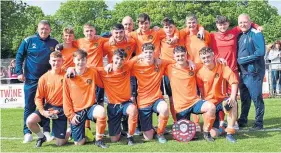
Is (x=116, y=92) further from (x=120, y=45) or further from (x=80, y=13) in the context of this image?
(x=80, y=13)

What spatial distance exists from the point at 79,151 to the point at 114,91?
1.29m

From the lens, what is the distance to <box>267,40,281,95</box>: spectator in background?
15258mm

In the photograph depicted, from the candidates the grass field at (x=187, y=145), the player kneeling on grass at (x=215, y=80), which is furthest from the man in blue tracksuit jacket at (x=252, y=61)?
the player kneeling on grass at (x=215, y=80)

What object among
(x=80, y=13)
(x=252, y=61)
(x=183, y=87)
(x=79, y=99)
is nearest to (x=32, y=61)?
(x=79, y=99)

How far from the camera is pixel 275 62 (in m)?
15.7

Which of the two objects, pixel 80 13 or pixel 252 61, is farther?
pixel 80 13

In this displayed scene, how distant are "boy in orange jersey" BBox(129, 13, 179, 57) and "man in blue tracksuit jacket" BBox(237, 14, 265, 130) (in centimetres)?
132

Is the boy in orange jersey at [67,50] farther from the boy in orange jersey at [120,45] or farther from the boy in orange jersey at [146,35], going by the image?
the boy in orange jersey at [146,35]

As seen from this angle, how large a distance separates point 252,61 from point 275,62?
8.14 metres

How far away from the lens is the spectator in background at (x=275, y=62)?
50.1 ft

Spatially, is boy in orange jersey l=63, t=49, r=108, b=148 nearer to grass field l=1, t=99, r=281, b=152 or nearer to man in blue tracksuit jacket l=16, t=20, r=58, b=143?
grass field l=1, t=99, r=281, b=152

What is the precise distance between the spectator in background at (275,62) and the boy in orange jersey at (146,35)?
8138 millimetres

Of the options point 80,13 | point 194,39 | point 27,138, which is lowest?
point 27,138

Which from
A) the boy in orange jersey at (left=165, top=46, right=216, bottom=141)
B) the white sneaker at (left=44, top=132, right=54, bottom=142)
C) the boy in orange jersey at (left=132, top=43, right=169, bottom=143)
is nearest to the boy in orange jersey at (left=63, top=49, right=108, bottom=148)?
the white sneaker at (left=44, top=132, right=54, bottom=142)
